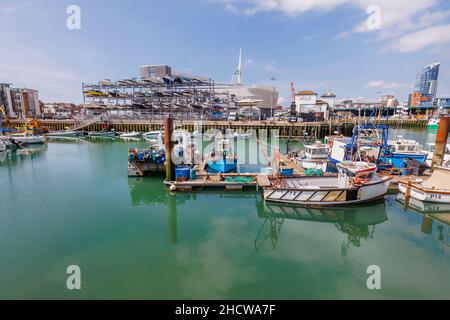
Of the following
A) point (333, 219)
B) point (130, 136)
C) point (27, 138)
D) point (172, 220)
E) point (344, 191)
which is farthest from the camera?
point (130, 136)

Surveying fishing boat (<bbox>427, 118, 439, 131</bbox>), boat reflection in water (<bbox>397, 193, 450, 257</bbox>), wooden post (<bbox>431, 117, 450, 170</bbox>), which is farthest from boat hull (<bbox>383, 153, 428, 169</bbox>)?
fishing boat (<bbox>427, 118, 439, 131</bbox>)

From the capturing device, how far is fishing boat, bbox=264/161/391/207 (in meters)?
14.1

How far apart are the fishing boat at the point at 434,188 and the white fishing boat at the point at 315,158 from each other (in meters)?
7.21

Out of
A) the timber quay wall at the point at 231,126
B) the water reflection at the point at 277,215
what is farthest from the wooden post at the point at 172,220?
the timber quay wall at the point at 231,126

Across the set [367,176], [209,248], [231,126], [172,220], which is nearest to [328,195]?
[367,176]

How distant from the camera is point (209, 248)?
34.8ft

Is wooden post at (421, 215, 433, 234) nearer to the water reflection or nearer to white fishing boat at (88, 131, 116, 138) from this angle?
the water reflection

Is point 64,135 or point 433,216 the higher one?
point 64,135

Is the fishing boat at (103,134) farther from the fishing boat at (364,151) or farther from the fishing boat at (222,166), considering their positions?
the fishing boat at (364,151)

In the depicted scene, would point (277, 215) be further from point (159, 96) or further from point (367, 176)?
point (159, 96)

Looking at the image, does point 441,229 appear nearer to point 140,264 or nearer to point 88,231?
point 140,264

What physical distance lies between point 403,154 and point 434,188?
8.18 meters

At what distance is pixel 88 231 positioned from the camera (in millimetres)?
12180

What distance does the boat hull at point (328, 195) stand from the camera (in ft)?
46.8
